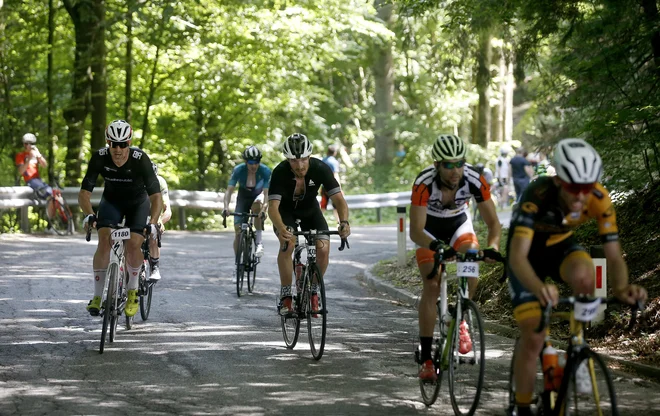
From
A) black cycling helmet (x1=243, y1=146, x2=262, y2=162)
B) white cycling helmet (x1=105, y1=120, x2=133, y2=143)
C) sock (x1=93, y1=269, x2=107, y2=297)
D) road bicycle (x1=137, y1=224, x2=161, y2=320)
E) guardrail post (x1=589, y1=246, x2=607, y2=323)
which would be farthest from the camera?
black cycling helmet (x1=243, y1=146, x2=262, y2=162)

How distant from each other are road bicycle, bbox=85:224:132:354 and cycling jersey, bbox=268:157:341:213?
5.24ft

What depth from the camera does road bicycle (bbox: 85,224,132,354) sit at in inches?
422

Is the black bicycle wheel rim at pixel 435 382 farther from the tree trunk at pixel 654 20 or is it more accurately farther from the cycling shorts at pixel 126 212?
the tree trunk at pixel 654 20

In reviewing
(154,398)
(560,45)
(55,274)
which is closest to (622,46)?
(560,45)

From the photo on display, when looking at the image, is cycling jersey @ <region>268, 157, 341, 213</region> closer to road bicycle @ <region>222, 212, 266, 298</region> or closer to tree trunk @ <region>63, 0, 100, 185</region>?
road bicycle @ <region>222, 212, 266, 298</region>

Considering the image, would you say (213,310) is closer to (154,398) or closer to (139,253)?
(139,253)

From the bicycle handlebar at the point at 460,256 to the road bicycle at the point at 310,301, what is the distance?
2413 millimetres

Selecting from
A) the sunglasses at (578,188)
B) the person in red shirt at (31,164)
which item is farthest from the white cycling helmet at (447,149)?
the person in red shirt at (31,164)

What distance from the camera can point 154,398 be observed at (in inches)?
327

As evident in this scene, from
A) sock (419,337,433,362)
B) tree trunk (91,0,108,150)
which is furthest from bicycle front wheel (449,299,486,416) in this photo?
tree trunk (91,0,108,150)

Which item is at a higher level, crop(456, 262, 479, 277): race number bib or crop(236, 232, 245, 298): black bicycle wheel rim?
crop(456, 262, 479, 277): race number bib

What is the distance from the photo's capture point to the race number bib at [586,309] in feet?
19.7

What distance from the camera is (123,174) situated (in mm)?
11250

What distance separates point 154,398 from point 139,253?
11.2 ft
